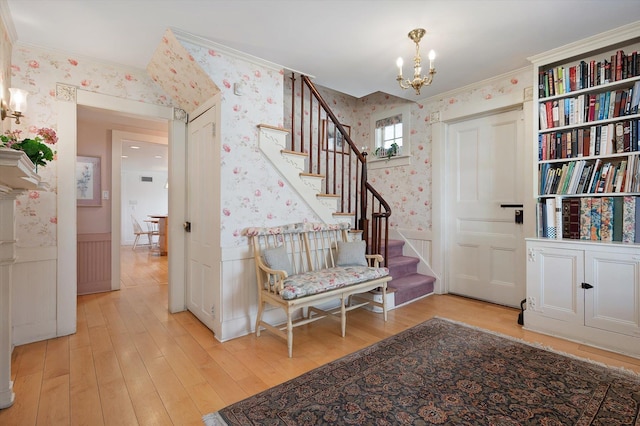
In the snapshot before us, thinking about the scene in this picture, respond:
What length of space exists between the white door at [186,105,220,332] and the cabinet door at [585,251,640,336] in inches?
123

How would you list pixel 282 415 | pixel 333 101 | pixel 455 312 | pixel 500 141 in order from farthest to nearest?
pixel 333 101 < pixel 500 141 < pixel 455 312 < pixel 282 415

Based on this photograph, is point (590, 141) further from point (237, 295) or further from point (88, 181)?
point (88, 181)

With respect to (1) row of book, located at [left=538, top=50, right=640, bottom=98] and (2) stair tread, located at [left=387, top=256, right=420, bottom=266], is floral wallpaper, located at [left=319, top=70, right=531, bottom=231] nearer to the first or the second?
(2) stair tread, located at [left=387, top=256, right=420, bottom=266]

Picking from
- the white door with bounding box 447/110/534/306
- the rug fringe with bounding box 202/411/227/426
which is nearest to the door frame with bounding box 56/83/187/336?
the rug fringe with bounding box 202/411/227/426

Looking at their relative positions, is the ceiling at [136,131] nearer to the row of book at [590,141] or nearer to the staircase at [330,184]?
the staircase at [330,184]

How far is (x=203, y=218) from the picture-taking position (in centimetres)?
300

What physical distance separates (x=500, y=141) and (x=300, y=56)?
247cm

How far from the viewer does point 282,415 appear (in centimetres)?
166

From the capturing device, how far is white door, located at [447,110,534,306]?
344 cm

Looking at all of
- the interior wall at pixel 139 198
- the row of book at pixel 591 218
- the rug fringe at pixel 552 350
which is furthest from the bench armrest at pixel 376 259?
the interior wall at pixel 139 198

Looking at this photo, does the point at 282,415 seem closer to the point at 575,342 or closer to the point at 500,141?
the point at 575,342

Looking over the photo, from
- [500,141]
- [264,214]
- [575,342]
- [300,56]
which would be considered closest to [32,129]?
[264,214]

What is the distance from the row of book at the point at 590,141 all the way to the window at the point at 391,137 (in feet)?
5.70

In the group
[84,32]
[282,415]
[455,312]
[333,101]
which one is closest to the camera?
[282,415]
